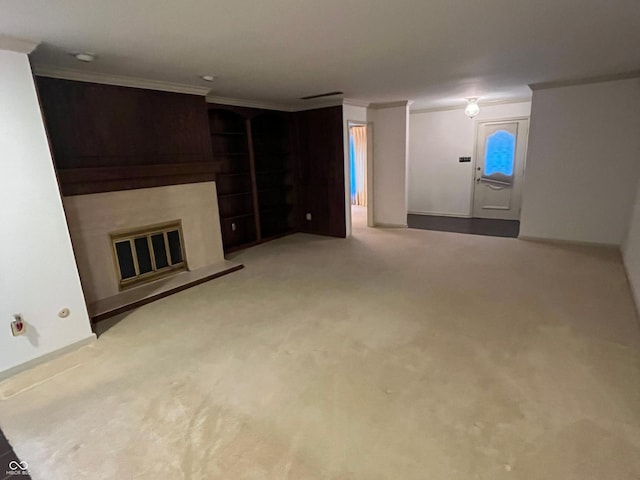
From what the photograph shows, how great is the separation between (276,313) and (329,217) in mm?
3137

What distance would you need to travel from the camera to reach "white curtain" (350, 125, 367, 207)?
351 inches

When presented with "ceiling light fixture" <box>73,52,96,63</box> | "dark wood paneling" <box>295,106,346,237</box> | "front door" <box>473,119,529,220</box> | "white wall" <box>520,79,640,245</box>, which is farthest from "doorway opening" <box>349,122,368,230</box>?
"ceiling light fixture" <box>73,52,96,63</box>

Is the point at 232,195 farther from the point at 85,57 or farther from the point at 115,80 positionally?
the point at 85,57

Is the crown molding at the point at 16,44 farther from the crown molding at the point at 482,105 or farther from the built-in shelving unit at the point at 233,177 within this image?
the crown molding at the point at 482,105

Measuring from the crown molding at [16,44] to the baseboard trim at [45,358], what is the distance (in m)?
2.17

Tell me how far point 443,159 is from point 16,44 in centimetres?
698

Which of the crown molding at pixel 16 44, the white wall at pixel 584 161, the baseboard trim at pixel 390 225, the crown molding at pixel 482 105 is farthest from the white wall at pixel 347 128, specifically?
the crown molding at pixel 16 44

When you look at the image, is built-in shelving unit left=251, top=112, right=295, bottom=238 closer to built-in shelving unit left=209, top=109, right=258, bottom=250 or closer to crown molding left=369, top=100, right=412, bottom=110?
built-in shelving unit left=209, top=109, right=258, bottom=250

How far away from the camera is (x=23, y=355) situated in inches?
99.4

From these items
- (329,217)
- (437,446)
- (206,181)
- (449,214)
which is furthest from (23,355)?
(449,214)

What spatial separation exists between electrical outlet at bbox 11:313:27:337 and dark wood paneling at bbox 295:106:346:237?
4.42m

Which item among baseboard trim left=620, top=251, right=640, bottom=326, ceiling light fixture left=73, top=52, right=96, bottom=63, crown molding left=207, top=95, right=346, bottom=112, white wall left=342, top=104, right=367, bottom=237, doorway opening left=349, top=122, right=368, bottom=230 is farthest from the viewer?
doorway opening left=349, top=122, right=368, bottom=230

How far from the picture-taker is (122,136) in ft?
11.8
